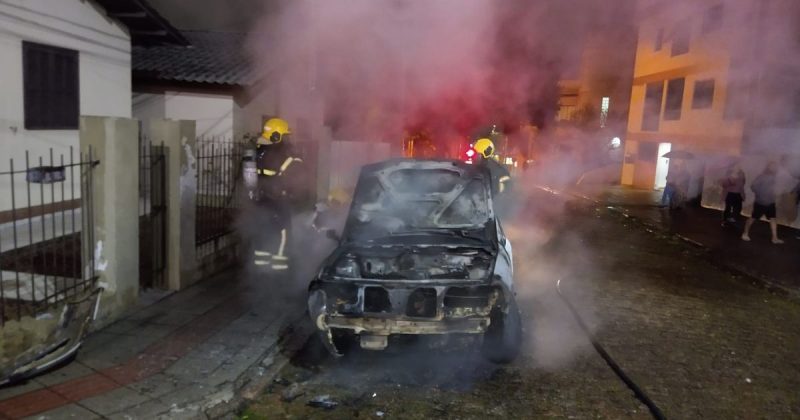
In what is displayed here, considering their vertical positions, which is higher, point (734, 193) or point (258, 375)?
point (734, 193)

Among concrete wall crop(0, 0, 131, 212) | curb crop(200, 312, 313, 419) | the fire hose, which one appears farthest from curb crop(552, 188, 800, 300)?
concrete wall crop(0, 0, 131, 212)

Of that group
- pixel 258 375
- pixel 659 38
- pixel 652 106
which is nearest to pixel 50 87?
pixel 258 375

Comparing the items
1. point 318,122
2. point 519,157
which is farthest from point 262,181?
point 519,157

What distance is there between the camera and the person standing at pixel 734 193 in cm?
1248

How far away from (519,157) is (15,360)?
18608 mm

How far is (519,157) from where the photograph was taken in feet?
68.3

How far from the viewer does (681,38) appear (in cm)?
1230

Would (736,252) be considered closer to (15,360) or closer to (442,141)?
(442,141)

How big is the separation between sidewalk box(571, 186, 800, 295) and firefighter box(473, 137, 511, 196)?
12.4 feet

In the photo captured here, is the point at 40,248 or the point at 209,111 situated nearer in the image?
the point at 40,248

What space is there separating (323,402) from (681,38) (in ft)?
38.8

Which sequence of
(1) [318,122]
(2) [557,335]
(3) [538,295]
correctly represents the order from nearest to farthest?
(2) [557,335] → (3) [538,295] → (1) [318,122]

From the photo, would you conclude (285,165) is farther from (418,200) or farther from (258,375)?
(258,375)

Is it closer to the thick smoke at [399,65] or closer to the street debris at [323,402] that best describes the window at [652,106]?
the thick smoke at [399,65]
